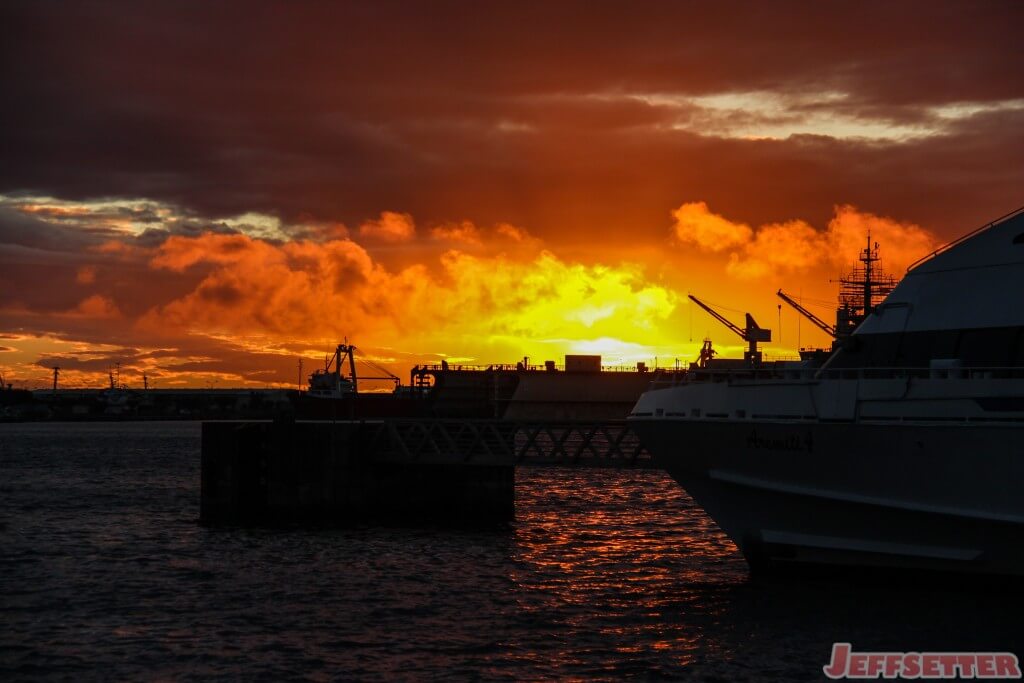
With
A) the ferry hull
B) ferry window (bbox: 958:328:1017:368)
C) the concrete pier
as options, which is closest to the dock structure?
the concrete pier

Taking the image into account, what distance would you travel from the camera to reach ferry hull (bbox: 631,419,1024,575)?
90.7ft

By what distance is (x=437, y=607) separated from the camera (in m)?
32.8

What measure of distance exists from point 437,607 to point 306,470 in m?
19.4

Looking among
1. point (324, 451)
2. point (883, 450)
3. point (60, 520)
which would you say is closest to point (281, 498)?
point (324, 451)

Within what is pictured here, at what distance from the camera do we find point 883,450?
95.0 feet

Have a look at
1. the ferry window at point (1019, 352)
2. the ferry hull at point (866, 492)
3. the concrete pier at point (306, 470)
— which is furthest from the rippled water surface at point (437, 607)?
the ferry window at point (1019, 352)

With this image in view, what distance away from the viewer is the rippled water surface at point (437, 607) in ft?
86.1

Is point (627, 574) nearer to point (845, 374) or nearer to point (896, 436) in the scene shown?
point (845, 374)

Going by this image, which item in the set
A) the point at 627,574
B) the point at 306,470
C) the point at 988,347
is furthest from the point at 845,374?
the point at 306,470

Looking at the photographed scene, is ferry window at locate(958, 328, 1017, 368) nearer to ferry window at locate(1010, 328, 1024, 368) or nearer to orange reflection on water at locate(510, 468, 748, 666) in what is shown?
ferry window at locate(1010, 328, 1024, 368)

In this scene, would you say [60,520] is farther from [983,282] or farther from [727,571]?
[983,282]

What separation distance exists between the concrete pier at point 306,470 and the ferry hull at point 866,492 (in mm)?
19068

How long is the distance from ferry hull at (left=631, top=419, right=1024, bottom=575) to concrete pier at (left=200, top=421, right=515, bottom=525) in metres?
19.1

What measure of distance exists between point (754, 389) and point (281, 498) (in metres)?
25.1
